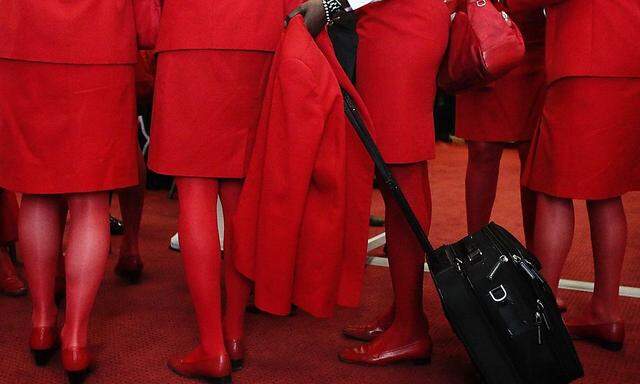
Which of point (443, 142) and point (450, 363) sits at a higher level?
point (450, 363)

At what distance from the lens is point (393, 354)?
1643 millimetres

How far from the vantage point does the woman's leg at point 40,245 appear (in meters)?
1.60

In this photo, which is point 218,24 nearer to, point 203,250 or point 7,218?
point 203,250

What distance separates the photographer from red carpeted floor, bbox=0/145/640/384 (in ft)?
5.26

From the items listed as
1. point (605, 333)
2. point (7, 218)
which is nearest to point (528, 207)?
point (605, 333)

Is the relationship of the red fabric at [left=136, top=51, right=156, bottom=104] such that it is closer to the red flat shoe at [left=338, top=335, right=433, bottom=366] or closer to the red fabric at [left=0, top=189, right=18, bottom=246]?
the red fabric at [left=0, top=189, right=18, bottom=246]

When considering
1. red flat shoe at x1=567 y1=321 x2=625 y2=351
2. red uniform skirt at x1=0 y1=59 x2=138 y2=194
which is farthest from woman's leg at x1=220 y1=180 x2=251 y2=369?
red flat shoe at x1=567 y1=321 x2=625 y2=351

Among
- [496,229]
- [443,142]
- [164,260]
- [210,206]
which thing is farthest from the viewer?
[443,142]

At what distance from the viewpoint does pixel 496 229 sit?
4.66 feet

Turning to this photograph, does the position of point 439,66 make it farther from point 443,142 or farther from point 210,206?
point 443,142

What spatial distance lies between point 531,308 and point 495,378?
0.50ft

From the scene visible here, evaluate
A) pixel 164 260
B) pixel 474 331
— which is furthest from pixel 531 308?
pixel 164 260

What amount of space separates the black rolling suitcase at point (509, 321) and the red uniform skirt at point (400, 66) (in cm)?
A: 34

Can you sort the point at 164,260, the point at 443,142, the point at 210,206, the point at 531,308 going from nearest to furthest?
the point at 531,308 → the point at 210,206 → the point at 164,260 → the point at 443,142
